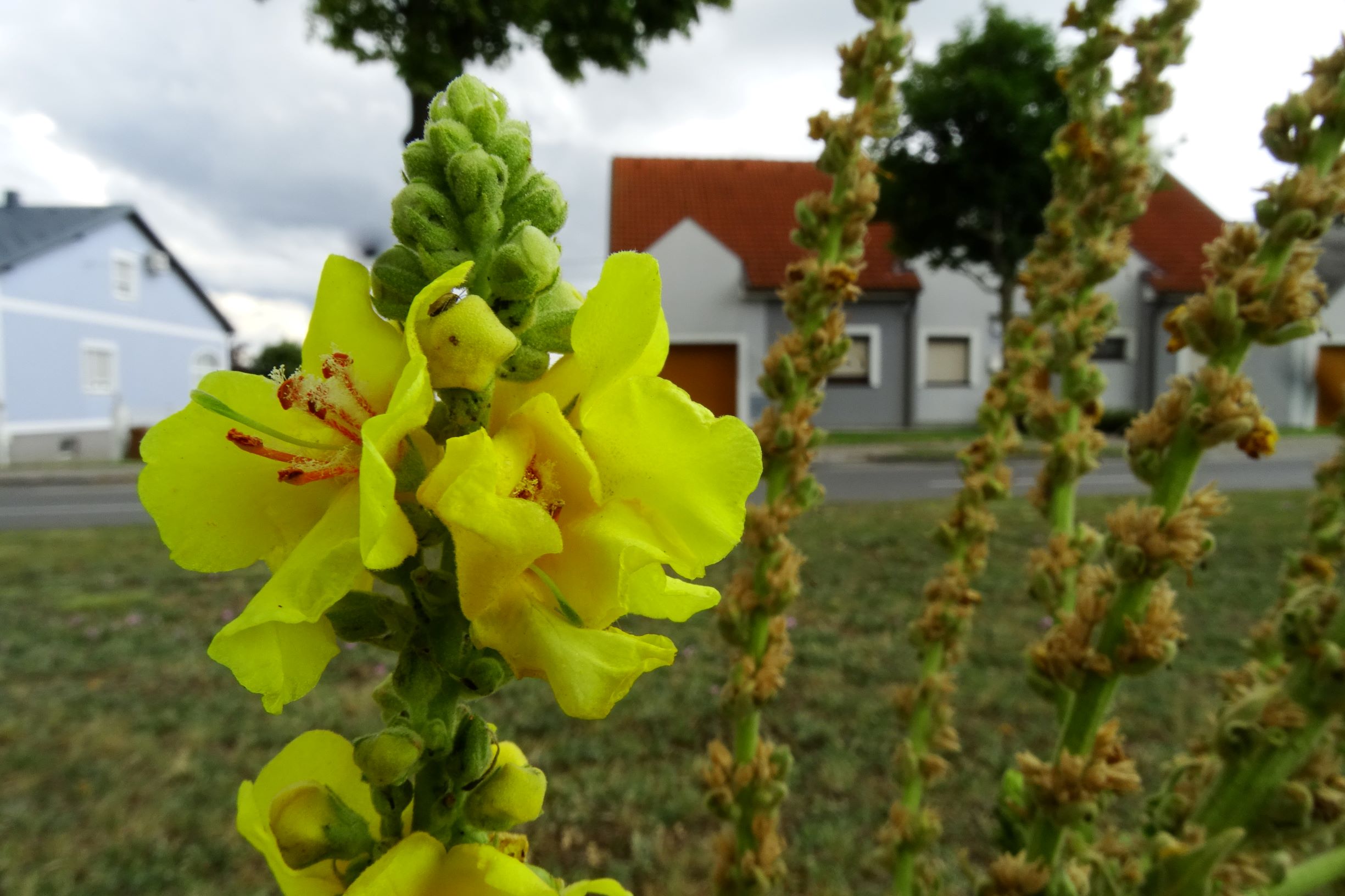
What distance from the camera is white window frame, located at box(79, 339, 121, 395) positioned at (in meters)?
20.9

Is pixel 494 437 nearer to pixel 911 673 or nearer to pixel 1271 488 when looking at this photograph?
pixel 911 673

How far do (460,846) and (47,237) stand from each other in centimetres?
2522

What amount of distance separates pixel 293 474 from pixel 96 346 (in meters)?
25.6

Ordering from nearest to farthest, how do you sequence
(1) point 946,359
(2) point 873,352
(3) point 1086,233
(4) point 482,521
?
(4) point 482,521 < (3) point 1086,233 < (2) point 873,352 < (1) point 946,359

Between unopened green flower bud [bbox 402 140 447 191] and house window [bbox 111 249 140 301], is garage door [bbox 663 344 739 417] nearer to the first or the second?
unopened green flower bud [bbox 402 140 447 191]

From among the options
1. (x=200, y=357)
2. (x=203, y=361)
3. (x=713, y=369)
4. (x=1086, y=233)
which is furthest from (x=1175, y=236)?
(x=200, y=357)

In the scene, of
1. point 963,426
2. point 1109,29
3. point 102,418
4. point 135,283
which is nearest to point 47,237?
→ point 135,283

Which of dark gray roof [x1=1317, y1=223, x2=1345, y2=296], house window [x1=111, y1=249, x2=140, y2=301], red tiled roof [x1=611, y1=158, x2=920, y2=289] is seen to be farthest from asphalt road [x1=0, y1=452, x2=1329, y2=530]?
house window [x1=111, y1=249, x2=140, y2=301]

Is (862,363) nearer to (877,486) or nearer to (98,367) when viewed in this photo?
(877,486)

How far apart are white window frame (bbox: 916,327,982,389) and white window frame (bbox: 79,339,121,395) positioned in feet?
66.7

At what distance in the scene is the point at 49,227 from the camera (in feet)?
70.1

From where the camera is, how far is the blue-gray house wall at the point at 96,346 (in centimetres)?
1891

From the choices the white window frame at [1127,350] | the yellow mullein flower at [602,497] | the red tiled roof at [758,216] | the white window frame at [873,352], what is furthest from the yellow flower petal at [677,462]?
the white window frame at [1127,350]

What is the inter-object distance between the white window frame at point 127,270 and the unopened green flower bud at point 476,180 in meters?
25.9
